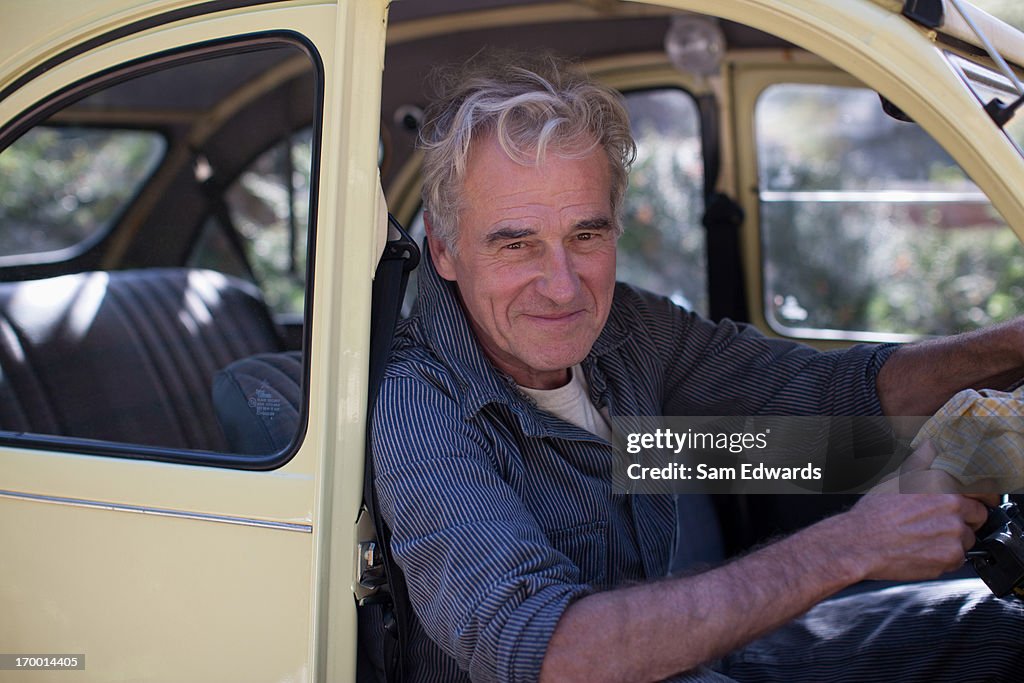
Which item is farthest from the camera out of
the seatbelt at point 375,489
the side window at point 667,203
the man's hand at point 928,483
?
the side window at point 667,203

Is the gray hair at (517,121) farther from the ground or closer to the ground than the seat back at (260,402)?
farther from the ground

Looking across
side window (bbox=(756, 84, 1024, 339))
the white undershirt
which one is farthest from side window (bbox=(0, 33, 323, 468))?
side window (bbox=(756, 84, 1024, 339))

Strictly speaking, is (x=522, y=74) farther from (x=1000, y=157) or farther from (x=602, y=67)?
(x=602, y=67)

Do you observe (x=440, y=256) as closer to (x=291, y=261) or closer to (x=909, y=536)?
(x=909, y=536)

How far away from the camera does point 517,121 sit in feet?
6.12

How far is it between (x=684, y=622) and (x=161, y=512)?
926mm

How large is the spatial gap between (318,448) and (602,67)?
2.27m

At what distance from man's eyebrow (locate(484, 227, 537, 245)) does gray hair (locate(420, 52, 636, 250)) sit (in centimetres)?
11

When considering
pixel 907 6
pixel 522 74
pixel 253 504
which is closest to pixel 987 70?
pixel 907 6

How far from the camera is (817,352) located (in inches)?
91.2

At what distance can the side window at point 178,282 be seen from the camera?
1.96 m

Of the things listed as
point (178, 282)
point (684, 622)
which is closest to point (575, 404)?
point (684, 622)

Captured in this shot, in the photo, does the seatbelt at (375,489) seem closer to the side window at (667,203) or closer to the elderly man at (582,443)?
the elderly man at (582,443)
